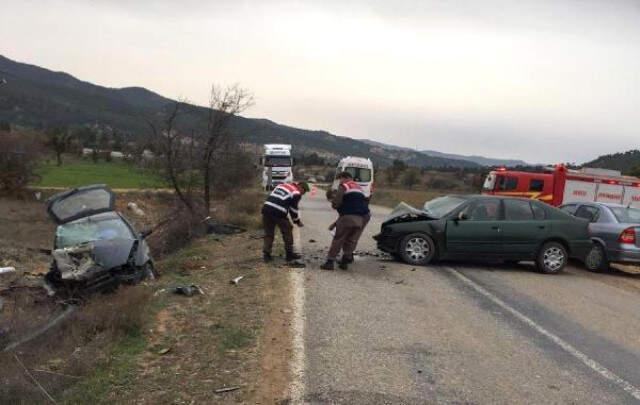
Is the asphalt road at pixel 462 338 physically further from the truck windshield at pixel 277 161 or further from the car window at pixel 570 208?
the truck windshield at pixel 277 161

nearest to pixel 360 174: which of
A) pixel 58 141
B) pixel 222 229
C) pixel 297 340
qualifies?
pixel 222 229

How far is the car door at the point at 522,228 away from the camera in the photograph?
1282 centimetres

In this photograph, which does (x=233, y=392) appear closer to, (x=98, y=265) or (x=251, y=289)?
(x=251, y=289)

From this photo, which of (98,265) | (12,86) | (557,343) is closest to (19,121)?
(12,86)

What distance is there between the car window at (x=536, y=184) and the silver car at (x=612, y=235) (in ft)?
39.7

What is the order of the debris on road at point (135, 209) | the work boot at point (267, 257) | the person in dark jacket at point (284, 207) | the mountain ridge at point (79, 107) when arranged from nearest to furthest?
the person in dark jacket at point (284, 207), the work boot at point (267, 257), the debris on road at point (135, 209), the mountain ridge at point (79, 107)

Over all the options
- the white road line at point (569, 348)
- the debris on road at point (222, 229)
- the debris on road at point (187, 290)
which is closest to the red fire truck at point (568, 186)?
the debris on road at point (222, 229)

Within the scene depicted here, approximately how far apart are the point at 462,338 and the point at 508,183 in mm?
20590

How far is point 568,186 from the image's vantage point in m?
26.7

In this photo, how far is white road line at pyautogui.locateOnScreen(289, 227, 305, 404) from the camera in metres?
5.40

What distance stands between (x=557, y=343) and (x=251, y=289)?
13.9ft

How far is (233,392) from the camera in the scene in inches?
212

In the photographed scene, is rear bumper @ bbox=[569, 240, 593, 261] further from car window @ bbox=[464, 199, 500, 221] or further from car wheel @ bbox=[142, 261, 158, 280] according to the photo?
car wheel @ bbox=[142, 261, 158, 280]

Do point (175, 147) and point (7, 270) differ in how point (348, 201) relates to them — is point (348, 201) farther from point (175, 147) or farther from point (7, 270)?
point (175, 147)
